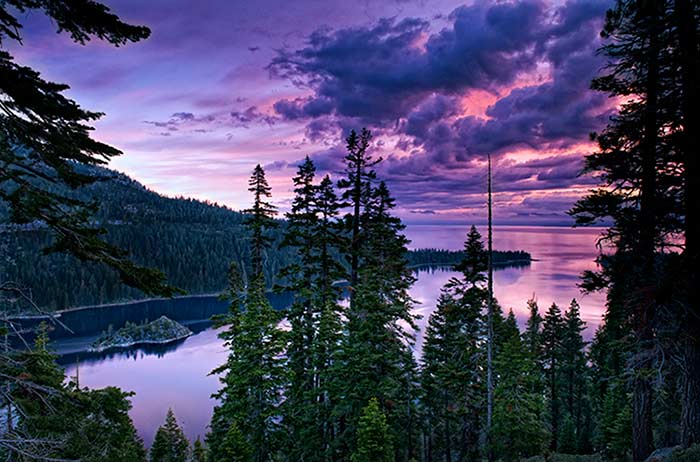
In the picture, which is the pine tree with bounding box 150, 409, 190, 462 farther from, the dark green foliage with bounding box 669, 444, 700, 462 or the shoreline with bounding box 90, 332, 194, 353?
the shoreline with bounding box 90, 332, 194, 353

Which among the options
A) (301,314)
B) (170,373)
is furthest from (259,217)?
(170,373)

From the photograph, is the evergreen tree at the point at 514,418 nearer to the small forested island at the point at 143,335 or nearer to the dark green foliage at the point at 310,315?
the dark green foliage at the point at 310,315

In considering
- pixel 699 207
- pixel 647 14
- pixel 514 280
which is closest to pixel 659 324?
pixel 699 207

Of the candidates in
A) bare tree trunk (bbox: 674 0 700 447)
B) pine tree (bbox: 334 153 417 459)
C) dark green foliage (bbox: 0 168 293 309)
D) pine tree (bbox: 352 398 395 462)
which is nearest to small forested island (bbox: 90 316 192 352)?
dark green foliage (bbox: 0 168 293 309)

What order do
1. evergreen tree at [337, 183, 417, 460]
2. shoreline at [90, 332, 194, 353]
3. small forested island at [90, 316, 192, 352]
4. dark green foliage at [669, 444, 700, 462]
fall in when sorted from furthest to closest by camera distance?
1. small forested island at [90, 316, 192, 352]
2. shoreline at [90, 332, 194, 353]
3. evergreen tree at [337, 183, 417, 460]
4. dark green foliage at [669, 444, 700, 462]

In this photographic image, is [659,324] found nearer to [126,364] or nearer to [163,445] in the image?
[163,445]

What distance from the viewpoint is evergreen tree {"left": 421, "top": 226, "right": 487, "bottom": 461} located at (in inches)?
853

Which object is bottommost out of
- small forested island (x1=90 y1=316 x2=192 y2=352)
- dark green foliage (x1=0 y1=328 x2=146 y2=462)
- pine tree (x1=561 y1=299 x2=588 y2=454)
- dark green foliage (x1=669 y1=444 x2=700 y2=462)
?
small forested island (x1=90 y1=316 x2=192 y2=352)

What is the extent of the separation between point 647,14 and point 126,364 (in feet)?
272

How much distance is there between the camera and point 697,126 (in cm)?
937

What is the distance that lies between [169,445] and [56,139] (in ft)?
110

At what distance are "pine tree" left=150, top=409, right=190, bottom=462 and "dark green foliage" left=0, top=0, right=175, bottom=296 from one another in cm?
3137

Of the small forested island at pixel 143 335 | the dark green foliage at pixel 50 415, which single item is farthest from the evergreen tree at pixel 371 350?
the small forested island at pixel 143 335

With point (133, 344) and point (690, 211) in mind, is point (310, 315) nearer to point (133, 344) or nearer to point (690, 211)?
point (690, 211)
